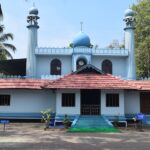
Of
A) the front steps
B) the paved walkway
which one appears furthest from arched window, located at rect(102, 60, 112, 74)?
the paved walkway

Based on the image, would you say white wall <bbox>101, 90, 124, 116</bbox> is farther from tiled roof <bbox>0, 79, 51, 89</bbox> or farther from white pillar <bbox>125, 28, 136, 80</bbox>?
white pillar <bbox>125, 28, 136, 80</bbox>

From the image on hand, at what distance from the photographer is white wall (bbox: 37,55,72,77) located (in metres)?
30.8

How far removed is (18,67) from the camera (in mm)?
32375

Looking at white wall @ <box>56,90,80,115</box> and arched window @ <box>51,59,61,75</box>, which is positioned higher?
arched window @ <box>51,59,61,75</box>

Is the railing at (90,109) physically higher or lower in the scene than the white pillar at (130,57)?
lower

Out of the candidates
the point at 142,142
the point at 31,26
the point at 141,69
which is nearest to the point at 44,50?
the point at 31,26

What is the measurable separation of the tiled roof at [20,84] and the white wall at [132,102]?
600cm

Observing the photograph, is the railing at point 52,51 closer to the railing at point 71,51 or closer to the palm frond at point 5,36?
the railing at point 71,51

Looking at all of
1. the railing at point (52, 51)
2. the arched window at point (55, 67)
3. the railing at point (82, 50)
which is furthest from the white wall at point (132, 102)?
the arched window at point (55, 67)

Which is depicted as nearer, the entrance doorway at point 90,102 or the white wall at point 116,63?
the entrance doorway at point 90,102

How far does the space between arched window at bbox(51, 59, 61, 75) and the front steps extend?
1005 cm

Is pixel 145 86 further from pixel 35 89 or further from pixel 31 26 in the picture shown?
pixel 31 26

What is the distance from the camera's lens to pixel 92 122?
20672mm

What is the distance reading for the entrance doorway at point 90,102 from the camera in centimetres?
2269
